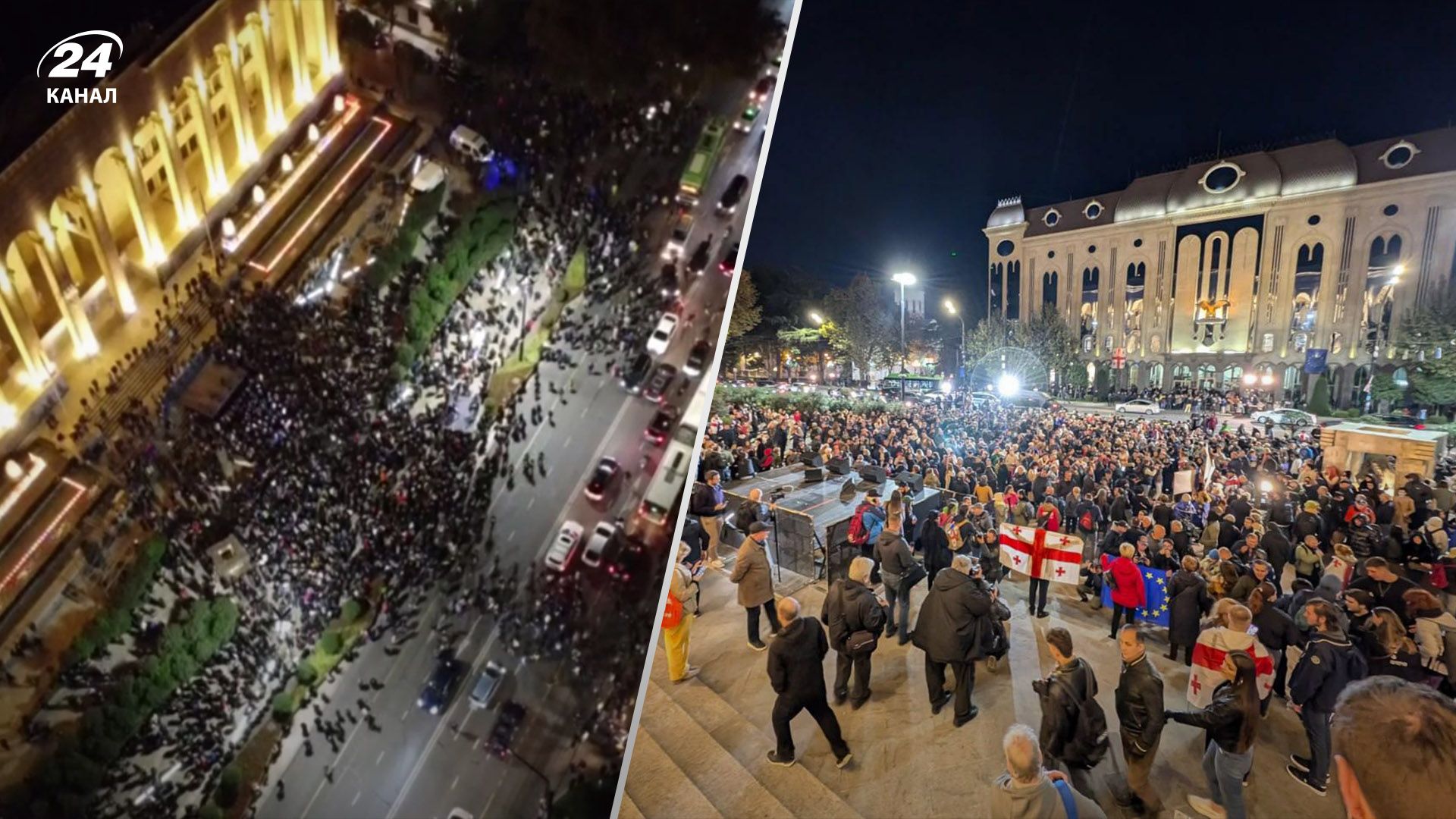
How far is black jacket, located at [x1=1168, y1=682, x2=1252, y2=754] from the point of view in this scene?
2242 millimetres

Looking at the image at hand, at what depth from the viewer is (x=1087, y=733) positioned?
2283 millimetres

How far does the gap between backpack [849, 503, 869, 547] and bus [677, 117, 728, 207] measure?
11.3 ft

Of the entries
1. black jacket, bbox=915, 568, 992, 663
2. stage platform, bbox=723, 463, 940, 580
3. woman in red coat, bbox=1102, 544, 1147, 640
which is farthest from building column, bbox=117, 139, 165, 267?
woman in red coat, bbox=1102, 544, 1147, 640

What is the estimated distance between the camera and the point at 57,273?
3.76 ft

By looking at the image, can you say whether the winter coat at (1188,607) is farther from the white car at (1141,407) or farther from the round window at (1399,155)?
the round window at (1399,155)

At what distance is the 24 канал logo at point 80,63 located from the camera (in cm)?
121

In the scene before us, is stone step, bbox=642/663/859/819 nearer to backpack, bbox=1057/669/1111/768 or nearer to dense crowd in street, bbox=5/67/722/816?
backpack, bbox=1057/669/1111/768

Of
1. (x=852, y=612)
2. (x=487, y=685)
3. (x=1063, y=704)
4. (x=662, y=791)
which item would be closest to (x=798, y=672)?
(x=852, y=612)

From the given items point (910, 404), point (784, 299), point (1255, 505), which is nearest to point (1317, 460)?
point (1255, 505)

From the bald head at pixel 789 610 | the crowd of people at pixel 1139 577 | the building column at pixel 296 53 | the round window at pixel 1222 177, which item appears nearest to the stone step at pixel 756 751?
the crowd of people at pixel 1139 577

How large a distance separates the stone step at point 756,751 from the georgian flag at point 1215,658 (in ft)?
5.78

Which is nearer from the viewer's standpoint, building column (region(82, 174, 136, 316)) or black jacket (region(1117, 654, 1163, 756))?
building column (region(82, 174, 136, 316))

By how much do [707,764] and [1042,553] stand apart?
280cm

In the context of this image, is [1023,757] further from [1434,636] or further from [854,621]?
[1434,636]
